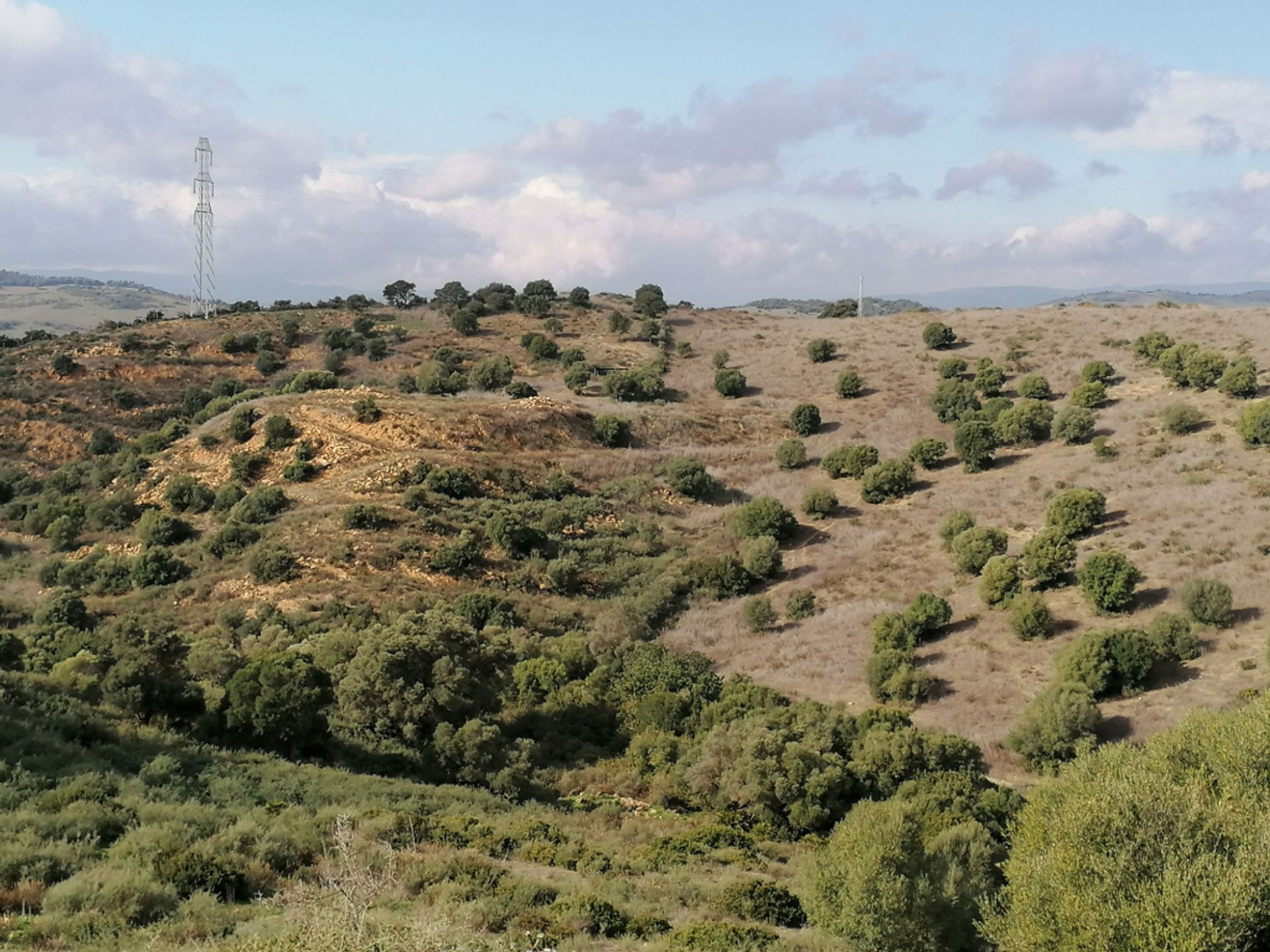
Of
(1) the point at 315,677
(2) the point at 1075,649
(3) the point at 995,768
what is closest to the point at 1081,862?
(3) the point at 995,768

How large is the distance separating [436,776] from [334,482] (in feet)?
69.3

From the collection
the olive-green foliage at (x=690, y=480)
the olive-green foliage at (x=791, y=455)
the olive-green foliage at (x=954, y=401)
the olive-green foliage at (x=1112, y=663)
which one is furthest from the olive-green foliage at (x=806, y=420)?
the olive-green foliage at (x=1112, y=663)

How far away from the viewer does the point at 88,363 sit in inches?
2453

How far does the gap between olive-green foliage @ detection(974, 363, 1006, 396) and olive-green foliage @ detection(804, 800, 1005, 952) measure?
45000 millimetres

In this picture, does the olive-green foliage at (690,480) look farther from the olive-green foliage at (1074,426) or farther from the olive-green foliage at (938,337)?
the olive-green foliage at (938,337)

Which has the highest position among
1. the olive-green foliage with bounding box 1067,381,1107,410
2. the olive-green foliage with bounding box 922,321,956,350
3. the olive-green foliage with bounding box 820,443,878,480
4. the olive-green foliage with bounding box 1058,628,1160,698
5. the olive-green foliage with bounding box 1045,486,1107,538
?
the olive-green foliage with bounding box 922,321,956,350

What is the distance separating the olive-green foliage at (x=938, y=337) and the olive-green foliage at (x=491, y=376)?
2996 cm

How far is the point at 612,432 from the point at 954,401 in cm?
2028

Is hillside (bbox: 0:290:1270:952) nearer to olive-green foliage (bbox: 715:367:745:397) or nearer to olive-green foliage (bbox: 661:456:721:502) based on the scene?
olive-green foliage (bbox: 661:456:721:502)

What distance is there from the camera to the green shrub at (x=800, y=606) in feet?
104

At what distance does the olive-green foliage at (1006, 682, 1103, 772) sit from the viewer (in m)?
21.1

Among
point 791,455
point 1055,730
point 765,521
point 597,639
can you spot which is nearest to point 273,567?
point 597,639

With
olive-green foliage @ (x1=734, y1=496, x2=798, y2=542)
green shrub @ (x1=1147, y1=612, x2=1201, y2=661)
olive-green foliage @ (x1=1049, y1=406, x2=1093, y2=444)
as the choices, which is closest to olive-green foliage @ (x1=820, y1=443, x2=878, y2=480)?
olive-green foliage @ (x1=734, y1=496, x2=798, y2=542)

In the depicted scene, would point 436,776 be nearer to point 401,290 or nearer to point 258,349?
point 258,349
